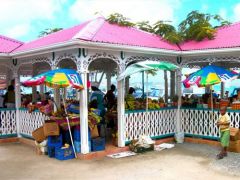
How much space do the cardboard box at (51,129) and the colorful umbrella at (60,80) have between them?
115 centimetres

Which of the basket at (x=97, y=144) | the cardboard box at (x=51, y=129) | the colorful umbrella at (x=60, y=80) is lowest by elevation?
the basket at (x=97, y=144)

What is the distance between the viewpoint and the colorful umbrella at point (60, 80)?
8.08m

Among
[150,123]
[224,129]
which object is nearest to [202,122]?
[150,123]

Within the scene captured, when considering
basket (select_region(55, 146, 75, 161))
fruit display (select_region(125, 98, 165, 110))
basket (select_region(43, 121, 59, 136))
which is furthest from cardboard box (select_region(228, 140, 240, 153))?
basket (select_region(43, 121, 59, 136))

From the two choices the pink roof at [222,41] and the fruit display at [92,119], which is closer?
the fruit display at [92,119]

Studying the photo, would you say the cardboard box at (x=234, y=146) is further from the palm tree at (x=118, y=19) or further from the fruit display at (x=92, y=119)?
the palm tree at (x=118, y=19)

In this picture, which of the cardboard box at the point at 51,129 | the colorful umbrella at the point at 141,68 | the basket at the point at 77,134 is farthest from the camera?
the colorful umbrella at the point at 141,68

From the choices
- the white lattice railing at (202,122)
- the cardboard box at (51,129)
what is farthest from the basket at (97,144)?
the white lattice railing at (202,122)

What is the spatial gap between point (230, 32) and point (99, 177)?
7069 millimetres

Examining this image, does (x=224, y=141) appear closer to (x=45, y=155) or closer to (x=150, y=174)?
(x=150, y=174)

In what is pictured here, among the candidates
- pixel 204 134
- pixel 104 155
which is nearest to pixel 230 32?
pixel 204 134

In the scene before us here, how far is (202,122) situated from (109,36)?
4248 millimetres

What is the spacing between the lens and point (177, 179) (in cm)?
705

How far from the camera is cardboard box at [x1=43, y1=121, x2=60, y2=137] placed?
29.0 feet
